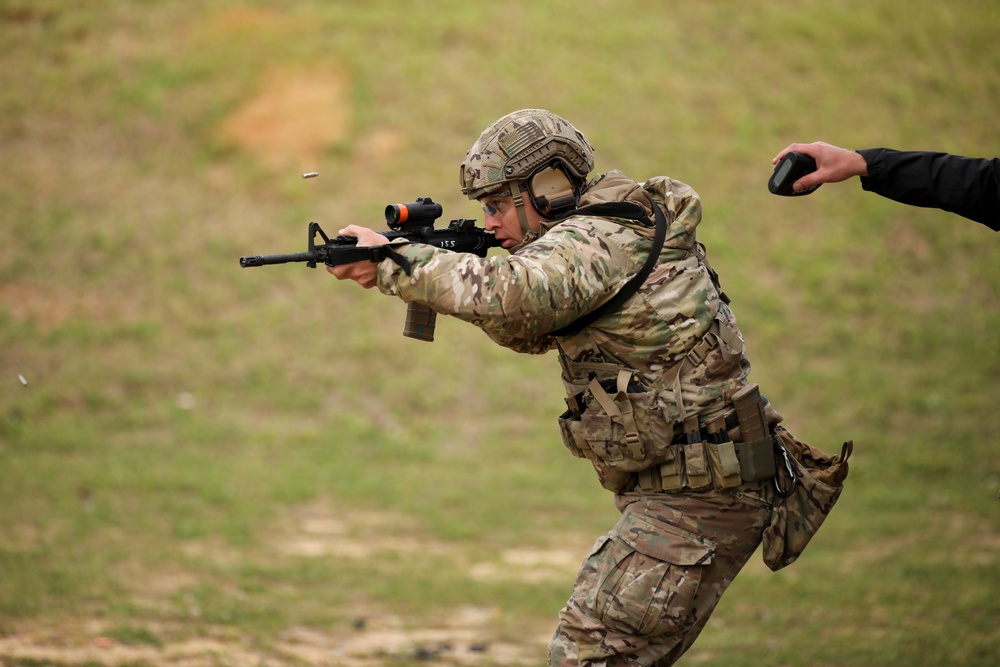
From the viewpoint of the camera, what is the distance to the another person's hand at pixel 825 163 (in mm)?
4495

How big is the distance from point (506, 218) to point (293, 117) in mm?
11401

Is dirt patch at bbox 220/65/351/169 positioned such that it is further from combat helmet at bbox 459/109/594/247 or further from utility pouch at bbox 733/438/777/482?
utility pouch at bbox 733/438/777/482

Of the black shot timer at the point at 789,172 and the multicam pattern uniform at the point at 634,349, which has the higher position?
the black shot timer at the point at 789,172

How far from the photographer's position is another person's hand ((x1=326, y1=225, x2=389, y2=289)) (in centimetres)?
416

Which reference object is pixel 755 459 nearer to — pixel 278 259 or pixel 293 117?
pixel 278 259

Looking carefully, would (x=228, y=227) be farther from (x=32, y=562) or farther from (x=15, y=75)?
(x=32, y=562)

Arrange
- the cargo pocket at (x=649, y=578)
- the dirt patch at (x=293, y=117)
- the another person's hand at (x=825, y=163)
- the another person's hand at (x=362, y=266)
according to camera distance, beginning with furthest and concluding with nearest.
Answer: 1. the dirt patch at (x=293, y=117)
2. the another person's hand at (x=825, y=163)
3. the cargo pocket at (x=649, y=578)
4. the another person's hand at (x=362, y=266)

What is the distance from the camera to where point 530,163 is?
14.5 ft

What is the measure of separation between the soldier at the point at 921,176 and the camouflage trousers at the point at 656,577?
1.25 meters

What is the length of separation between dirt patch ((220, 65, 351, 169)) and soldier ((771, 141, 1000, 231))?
36.5 ft

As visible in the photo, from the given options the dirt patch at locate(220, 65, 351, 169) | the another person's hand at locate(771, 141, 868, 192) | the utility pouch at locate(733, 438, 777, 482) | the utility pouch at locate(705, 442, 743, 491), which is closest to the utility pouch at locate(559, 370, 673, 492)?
the utility pouch at locate(705, 442, 743, 491)

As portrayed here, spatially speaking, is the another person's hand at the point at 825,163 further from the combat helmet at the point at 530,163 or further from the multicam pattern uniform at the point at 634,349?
the combat helmet at the point at 530,163

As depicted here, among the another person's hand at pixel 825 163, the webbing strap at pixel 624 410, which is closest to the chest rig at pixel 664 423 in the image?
the webbing strap at pixel 624 410

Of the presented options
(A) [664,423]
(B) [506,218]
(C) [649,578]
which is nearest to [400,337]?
(B) [506,218]
